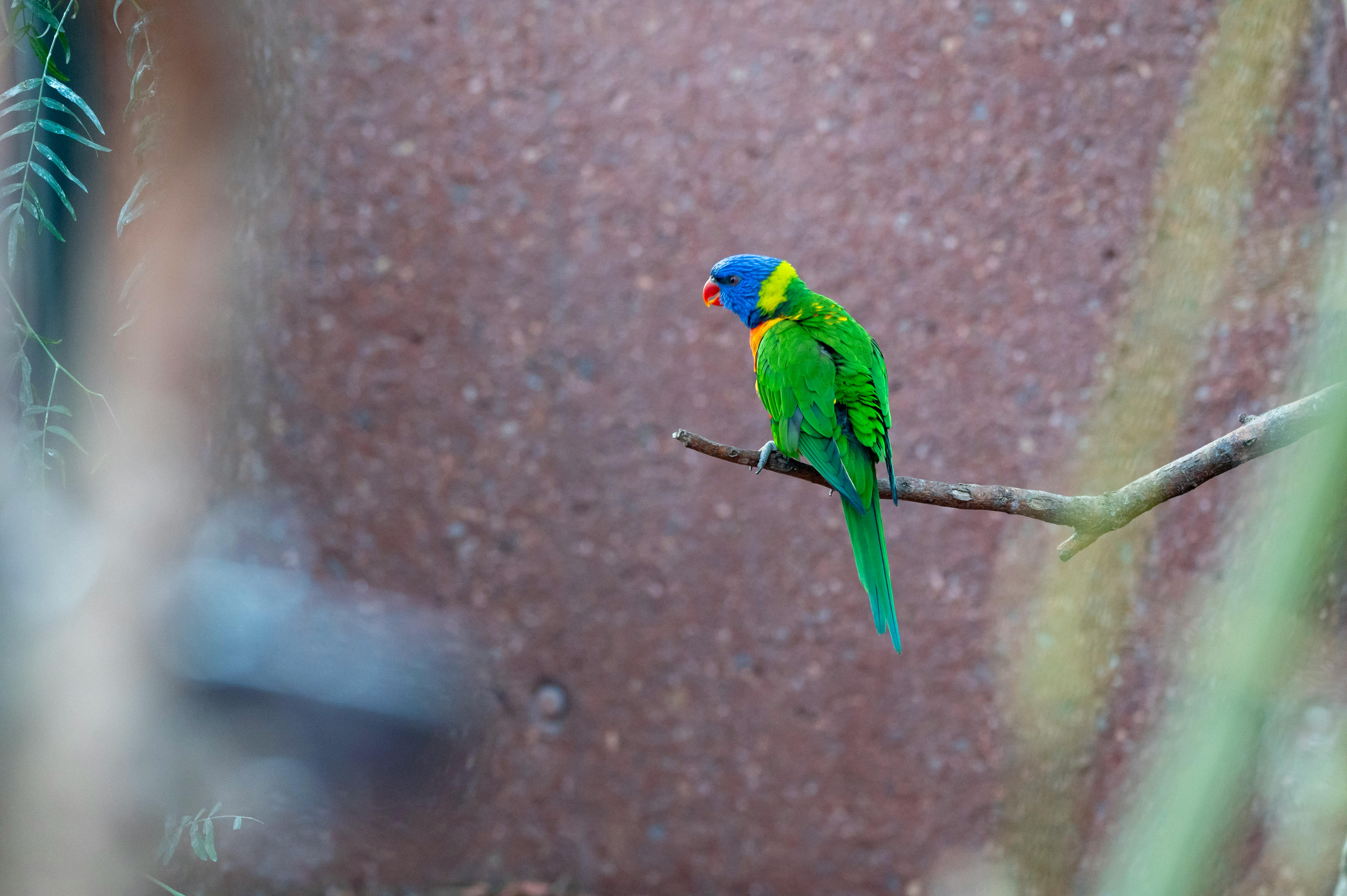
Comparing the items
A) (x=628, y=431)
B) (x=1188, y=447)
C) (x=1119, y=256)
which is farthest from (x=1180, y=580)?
(x=628, y=431)

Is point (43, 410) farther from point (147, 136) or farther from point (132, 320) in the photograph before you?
point (147, 136)

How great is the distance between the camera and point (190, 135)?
76.0 inches

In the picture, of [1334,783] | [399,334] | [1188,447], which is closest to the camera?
[1334,783]

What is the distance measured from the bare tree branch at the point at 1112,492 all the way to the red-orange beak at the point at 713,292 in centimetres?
42

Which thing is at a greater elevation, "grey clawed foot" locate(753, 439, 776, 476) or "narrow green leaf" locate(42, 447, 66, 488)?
"grey clawed foot" locate(753, 439, 776, 476)

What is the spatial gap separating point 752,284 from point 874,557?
44 cm

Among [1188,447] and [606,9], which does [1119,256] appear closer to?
[1188,447]

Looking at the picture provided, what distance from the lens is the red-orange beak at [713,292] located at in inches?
54.3

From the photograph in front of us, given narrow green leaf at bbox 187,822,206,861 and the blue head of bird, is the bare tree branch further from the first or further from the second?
narrow green leaf at bbox 187,822,206,861

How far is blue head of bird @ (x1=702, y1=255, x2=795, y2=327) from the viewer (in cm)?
132

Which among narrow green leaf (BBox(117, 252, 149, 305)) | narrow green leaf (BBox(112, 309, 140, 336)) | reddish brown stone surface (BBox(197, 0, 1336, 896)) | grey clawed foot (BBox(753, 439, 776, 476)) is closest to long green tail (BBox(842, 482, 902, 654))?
grey clawed foot (BBox(753, 439, 776, 476))

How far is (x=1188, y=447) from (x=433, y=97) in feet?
5.26

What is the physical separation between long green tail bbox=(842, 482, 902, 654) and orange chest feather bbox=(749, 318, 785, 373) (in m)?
0.24

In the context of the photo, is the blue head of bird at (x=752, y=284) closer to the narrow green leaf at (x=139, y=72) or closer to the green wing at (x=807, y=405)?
the green wing at (x=807, y=405)
